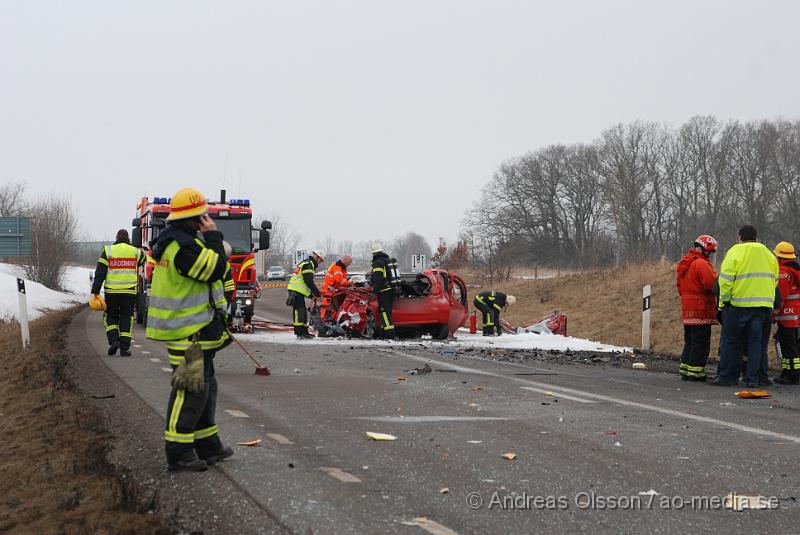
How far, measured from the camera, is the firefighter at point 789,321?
38.0ft

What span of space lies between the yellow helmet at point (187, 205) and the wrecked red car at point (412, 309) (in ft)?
39.5

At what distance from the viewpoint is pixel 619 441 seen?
704 centimetres

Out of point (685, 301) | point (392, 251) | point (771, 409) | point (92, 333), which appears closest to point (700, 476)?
point (771, 409)

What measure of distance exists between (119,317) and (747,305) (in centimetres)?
920

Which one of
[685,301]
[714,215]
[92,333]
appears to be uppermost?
[714,215]

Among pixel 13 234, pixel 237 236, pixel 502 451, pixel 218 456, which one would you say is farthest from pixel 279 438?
pixel 13 234

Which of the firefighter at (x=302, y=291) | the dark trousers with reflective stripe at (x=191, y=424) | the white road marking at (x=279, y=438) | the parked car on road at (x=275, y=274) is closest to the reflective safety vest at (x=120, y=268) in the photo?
the firefighter at (x=302, y=291)

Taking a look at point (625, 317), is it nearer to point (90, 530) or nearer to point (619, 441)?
point (619, 441)

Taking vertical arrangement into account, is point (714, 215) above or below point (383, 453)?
above

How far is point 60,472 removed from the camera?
588 centimetres

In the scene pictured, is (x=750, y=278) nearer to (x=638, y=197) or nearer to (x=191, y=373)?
(x=191, y=373)

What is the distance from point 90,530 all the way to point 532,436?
375 centimetres

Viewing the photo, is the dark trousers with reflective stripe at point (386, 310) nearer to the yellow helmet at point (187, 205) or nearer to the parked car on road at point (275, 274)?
the yellow helmet at point (187, 205)

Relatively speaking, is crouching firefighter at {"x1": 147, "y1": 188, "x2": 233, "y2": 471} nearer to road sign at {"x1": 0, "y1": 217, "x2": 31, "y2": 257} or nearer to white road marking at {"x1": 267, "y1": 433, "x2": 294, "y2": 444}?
white road marking at {"x1": 267, "y1": 433, "x2": 294, "y2": 444}
